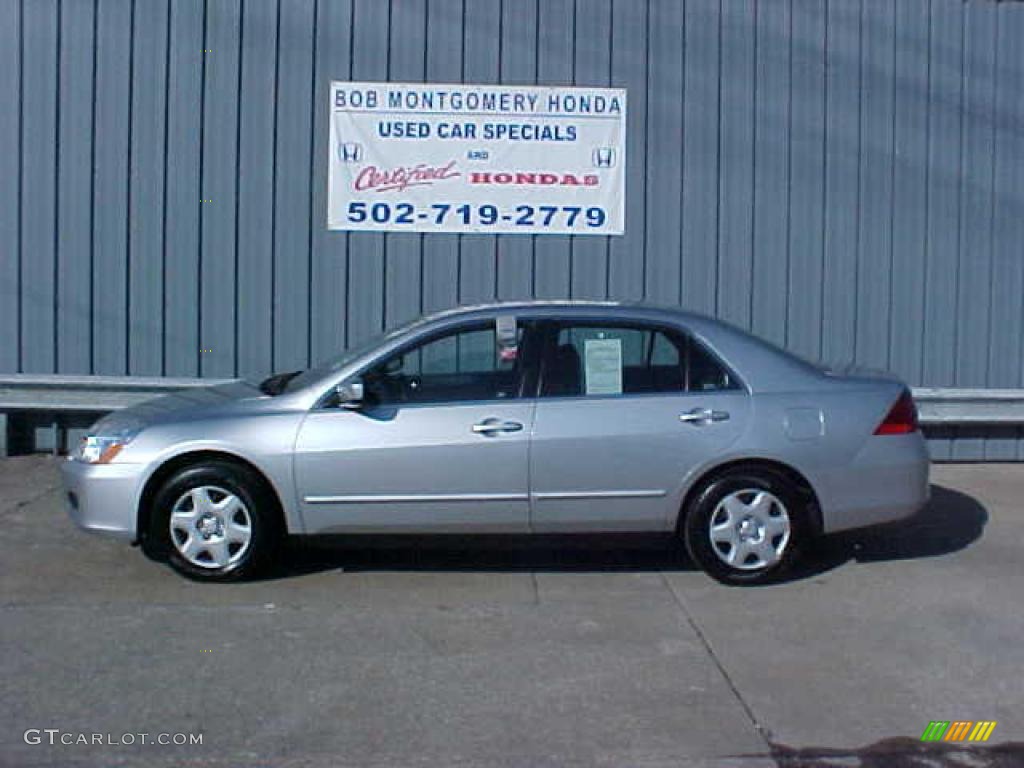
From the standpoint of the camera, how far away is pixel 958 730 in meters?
5.40

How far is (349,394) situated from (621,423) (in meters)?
1.43

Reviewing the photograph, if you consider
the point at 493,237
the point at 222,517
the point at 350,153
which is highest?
the point at 350,153

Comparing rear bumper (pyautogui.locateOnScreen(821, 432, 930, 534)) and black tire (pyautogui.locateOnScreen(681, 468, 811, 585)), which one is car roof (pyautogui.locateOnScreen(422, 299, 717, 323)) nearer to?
black tire (pyautogui.locateOnScreen(681, 468, 811, 585))

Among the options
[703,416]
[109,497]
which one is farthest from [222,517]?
[703,416]

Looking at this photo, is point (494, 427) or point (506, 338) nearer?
point (494, 427)

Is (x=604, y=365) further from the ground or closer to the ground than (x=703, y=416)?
further from the ground

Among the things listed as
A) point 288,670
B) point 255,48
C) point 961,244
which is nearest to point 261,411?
point 288,670

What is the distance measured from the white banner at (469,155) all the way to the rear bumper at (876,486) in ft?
13.9

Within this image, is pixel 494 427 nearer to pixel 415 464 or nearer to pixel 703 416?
pixel 415 464

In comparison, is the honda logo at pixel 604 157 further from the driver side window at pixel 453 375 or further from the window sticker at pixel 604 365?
the window sticker at pixel 604 365

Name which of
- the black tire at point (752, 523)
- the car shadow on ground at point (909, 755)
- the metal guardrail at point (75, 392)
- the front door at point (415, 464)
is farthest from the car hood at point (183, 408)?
the car shadow on ground at point (909, 755)

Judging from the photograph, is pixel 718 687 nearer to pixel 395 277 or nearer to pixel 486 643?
pixel 486 643

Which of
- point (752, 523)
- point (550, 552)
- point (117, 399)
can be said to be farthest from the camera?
point (117, 399)

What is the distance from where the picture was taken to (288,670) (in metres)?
6.02
